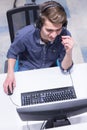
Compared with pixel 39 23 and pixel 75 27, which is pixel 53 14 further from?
pixel 75 27

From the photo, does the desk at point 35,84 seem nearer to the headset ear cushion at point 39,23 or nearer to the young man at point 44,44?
the young man at point 44,44

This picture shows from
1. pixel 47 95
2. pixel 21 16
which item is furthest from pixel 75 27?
pixel 47 95

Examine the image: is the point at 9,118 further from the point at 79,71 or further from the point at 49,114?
the point at 79,71

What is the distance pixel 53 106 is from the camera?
1015 millimetres

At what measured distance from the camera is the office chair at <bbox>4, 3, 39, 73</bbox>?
171 cm

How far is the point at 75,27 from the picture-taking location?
10.6ft

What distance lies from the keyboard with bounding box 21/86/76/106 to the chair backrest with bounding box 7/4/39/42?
0.55m

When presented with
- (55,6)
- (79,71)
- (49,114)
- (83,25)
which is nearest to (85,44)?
(83,25)

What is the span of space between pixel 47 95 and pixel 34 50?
1.19 ft

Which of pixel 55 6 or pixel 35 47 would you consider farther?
pixel 35 47

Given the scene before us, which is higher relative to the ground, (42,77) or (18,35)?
(18,35)

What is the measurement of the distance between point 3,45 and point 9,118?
175 cm

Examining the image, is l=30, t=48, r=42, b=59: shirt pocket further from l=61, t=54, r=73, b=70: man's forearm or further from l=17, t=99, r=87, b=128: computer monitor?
l=17, t=99, r=87, b=128: computer monitor

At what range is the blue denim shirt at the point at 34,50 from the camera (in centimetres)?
161
